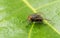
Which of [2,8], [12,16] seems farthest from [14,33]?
[2,8]

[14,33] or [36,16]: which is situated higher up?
[36,16]

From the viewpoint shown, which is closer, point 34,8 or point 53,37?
point 53,37

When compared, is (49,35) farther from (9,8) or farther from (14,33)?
(9,8)

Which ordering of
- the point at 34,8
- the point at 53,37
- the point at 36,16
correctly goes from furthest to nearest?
the point at 34,8 → the point at 36,16 → the point at 53,37

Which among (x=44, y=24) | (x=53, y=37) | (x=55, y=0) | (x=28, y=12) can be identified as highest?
(x=55, y=0)

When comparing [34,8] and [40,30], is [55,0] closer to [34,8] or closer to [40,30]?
[34,8]

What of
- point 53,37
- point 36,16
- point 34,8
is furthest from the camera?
point 34,8
